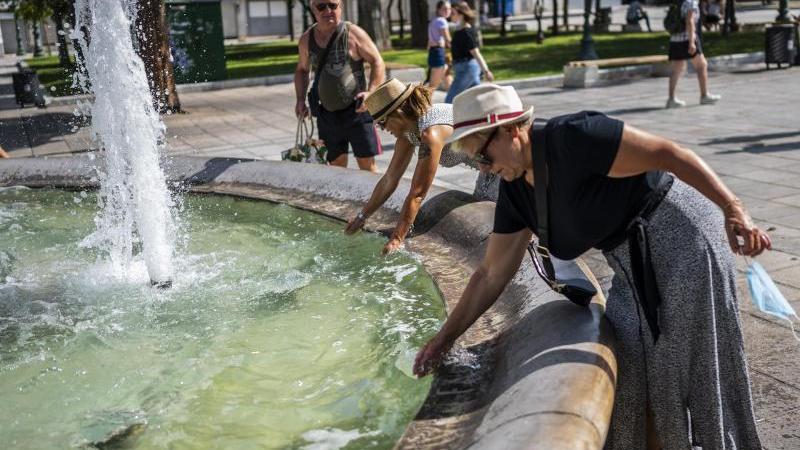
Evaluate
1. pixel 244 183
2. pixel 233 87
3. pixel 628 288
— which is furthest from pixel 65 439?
pixel 233 87

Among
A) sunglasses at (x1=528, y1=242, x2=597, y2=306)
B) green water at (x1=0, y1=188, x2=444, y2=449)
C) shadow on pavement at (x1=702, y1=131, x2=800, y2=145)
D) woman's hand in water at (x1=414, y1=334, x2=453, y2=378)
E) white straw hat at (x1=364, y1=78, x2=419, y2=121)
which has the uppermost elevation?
white straw hat at (x1=364, y1=78, x2=419, y2=121)

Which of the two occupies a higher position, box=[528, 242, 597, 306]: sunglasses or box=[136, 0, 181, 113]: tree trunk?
A: box=[136, 0, 181, 113]: tree trunk

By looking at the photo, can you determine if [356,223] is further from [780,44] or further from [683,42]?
[780,44]

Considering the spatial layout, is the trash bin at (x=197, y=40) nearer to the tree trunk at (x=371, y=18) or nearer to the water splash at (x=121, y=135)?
the tree trunk at (x=371, y=18)

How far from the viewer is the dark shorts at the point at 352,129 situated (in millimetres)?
6758

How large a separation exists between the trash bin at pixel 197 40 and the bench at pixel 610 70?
7.83 m

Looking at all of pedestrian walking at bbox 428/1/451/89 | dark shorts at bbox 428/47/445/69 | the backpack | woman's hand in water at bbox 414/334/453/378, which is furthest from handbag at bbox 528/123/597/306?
dark shorts at bbox 428/47/445/69

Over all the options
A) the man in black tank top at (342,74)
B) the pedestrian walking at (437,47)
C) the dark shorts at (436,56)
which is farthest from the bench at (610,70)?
the man in black tank top at (342,74)

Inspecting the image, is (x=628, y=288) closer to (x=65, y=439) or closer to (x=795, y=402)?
(x=795, y=402)

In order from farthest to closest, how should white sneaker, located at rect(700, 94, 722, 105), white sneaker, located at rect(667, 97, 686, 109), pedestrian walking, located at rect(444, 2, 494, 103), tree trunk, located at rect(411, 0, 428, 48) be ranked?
tree trunk, located at rect(411, 0, 428, 48)
white sneaker, located at rect(700, 94, 722, 105)
white sneaker, located at rect(667, 97, 686, 109)
pedestrian walking, located at rect(444, 2, 494, 103)

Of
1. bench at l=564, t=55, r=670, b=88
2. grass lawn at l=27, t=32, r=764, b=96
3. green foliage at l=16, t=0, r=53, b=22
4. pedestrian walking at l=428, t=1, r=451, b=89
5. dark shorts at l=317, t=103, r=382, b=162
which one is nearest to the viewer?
dark shorts at l=317, t=103, r=382, b=162

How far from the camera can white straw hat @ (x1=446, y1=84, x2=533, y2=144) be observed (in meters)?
2.79

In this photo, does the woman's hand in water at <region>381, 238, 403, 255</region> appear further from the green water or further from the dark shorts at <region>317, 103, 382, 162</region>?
the dark shorts at <region>317, 103, 382, 162</region>

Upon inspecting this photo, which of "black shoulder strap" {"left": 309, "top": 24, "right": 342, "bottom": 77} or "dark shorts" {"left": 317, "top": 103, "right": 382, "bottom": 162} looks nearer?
"black shoulder strap" {"left": 309, "top": 24, "right": 342, "bottom": 77}
